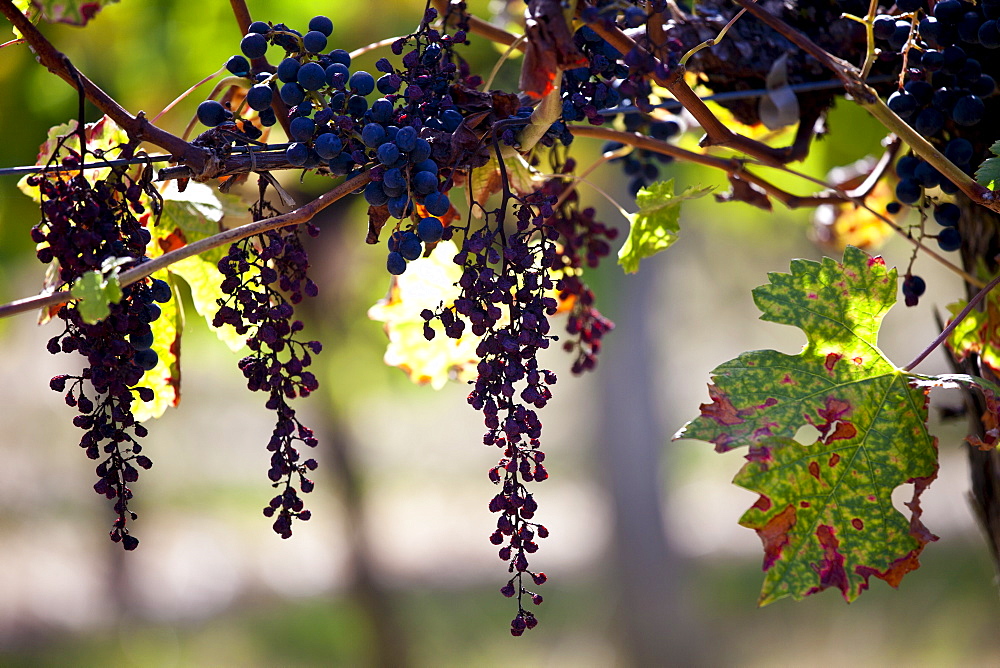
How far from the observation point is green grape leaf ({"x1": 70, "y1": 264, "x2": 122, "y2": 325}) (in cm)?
49

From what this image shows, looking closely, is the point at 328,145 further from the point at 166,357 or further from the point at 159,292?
the point at 166,357

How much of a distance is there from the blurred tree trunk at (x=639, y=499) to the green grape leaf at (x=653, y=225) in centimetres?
499

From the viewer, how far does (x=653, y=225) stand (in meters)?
0.79

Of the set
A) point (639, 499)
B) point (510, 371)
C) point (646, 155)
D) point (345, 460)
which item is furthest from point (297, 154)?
point (639, 499)

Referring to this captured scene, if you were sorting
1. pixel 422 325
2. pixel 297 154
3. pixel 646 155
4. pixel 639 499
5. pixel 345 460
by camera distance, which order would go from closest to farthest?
1. pixel 297 154
2. pixel 422 325
3. pixel 646 155
4. pixel 345 460
5. pixel 639 499

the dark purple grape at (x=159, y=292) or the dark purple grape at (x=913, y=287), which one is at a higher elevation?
the dark purple grape at (x=913, y=287)

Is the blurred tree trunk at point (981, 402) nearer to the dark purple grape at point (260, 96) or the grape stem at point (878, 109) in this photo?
the grape stem at point (878, 109)

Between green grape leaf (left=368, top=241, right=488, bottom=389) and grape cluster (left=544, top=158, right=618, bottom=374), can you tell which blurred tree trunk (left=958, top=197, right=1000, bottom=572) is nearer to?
grape cluster (left=544, top=158, right=618, bottom=374)

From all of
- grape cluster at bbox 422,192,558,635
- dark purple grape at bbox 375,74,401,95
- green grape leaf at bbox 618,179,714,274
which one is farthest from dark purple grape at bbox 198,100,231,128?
green grape leaf at bbox 618,179,714,274

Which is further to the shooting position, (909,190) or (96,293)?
(909,190)

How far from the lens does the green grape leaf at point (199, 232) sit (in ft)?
2.49

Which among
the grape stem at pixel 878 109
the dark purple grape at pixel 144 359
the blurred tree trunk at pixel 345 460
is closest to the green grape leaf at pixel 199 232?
the dark purple grape at pixel 144 359

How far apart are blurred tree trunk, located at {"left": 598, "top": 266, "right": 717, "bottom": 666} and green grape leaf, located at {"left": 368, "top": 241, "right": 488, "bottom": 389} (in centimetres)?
489

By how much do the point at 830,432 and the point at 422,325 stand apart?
0.45 m
